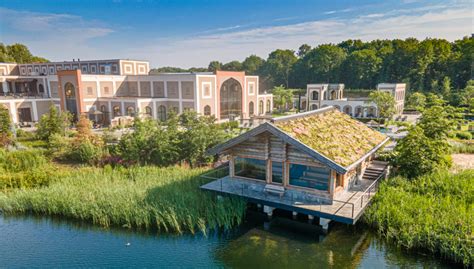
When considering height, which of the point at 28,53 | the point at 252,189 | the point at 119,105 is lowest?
the point at 252,189

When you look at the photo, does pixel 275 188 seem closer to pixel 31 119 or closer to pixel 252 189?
A: pixel 252 189

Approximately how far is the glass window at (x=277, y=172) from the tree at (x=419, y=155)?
22.2 ft

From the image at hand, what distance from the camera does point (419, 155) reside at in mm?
15844

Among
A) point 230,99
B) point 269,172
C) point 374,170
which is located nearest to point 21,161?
point 269,172

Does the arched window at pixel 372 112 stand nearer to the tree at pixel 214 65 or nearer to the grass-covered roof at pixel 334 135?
the grass-covered roof at pixel 334 135

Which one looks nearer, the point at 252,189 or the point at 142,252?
the point at 142,252

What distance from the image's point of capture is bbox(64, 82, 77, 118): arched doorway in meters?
40.1

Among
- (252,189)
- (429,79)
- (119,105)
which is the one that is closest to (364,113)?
(429,79)

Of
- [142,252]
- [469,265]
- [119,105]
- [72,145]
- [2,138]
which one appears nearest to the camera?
[469,265]

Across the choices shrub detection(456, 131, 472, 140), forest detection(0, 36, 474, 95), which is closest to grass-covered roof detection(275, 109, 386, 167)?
shrub detection(456, 131, 472, 140)

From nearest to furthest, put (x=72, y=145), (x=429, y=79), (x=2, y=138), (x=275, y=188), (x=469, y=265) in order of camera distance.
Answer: (x=469, y=265) → (x=275, y=188) → (x=72, y=145) → (x=2, y=138) → (x=429, y=79)

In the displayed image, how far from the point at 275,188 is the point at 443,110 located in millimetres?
11325

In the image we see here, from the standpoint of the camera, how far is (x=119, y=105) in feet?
130

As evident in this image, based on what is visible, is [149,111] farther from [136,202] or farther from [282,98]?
[136,202]
